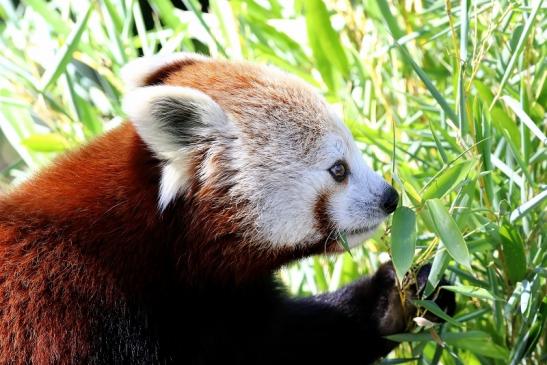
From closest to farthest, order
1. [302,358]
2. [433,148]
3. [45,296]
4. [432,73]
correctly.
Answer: [45,296] → [302,358] → [433,148] → [432,73]

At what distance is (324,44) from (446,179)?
3.60ft

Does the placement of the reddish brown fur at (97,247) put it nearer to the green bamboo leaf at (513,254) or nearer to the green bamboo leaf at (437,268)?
the green bamboo leaf at (437,268)

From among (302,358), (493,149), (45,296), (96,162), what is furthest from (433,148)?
(45,296)

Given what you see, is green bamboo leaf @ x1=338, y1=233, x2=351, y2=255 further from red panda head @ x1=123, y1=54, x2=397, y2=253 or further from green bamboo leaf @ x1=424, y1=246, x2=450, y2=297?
green bamboo leaf @ x1=424, y1=246, x2=450, y2=297

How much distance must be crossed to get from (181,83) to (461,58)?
2.58 ft

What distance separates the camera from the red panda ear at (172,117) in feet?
7.87

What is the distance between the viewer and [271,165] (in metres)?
2.59

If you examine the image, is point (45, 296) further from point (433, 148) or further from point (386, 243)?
point (433, 148)

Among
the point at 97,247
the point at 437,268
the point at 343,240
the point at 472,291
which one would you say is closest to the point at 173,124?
the point at 97,247

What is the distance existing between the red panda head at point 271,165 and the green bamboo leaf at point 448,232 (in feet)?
1.04

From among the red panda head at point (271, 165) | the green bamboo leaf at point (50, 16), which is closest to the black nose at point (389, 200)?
the red panda head at point (271, 165)

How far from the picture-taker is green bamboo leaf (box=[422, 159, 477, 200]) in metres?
2.40

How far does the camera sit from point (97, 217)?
2512 millimetres

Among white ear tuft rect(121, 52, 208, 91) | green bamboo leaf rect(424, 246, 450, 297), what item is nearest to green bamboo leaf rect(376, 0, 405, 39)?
white ear tuft rect(121, 52, 208, 91)
